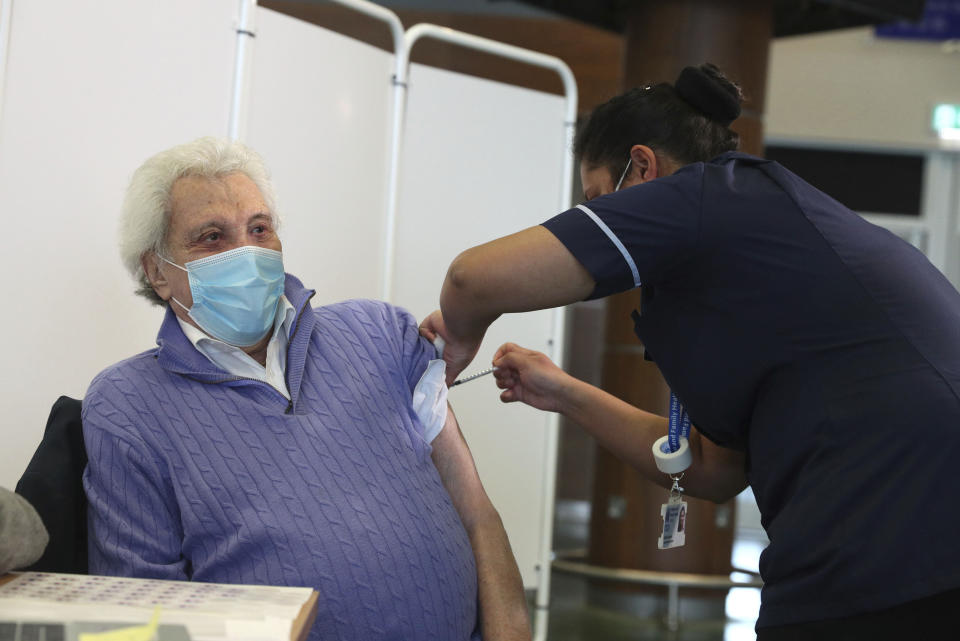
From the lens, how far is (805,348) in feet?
4.73

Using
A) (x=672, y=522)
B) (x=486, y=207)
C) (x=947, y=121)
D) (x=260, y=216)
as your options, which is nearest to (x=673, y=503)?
(x=672, y=522)

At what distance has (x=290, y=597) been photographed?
46.1 inches

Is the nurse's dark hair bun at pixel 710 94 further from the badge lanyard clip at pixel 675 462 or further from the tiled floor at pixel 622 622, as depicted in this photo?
the tiled floor at pixel 622 622

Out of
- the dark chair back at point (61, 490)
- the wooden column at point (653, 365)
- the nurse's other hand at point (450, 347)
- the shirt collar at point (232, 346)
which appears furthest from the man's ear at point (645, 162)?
the wooden column at point (653, 365)

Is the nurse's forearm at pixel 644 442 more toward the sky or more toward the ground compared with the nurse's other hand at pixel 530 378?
more toward the ground

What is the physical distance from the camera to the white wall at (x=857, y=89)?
799 centimetres

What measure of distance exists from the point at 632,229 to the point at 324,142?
195 centimetres

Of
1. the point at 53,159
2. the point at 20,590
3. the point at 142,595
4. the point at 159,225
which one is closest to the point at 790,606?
the point at 142,595

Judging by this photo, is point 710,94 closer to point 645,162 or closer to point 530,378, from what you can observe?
point 645,162

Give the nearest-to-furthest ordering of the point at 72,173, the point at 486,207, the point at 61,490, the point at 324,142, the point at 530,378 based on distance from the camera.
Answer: the point at 61,490, the point at 530,378, the point at 72,173, the point at 324,142, the point at 486,207

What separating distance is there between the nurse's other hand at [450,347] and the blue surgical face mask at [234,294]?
313mm

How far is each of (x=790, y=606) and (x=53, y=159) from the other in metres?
1.85

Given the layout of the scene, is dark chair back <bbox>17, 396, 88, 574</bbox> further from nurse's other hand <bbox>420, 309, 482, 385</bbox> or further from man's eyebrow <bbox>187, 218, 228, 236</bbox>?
nurse's other hand <bbox>420, 309, 482, 385</bbox>

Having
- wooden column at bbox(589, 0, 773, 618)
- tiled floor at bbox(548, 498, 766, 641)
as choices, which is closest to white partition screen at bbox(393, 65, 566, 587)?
tiled floor at bbox(548, 498, 766, 641)
